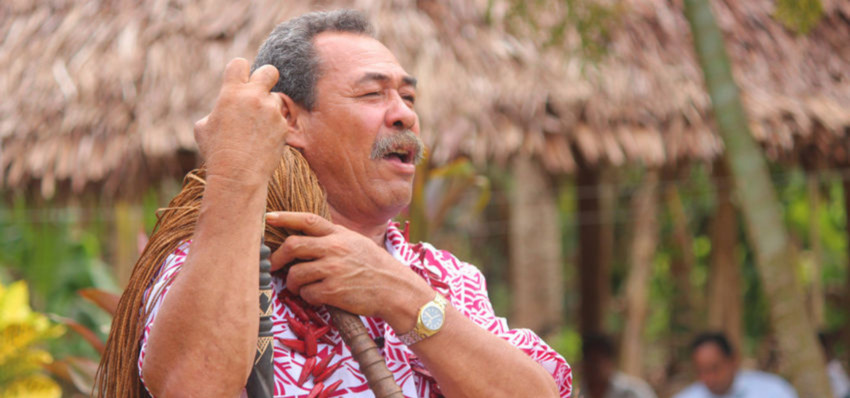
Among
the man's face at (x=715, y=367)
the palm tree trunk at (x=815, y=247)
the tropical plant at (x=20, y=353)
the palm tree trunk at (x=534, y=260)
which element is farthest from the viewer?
the palm tree trunk at (x=815, y=247)

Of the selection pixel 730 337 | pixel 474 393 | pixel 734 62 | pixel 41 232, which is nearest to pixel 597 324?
pixel 730 337

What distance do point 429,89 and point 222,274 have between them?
11.6ft

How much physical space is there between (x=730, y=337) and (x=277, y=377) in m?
7.57

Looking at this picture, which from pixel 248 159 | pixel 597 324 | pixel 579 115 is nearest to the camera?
pixel 248 159

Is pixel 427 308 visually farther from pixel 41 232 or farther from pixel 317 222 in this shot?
pixel 41 232

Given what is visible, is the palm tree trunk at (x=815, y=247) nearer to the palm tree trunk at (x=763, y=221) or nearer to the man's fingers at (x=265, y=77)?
the palm tree trunk at (x=763, y=221)

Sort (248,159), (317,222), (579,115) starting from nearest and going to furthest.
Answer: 1. (248,159)
2. (317,222)
3. (579,115)

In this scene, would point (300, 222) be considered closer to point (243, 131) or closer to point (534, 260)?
point (243, 131)

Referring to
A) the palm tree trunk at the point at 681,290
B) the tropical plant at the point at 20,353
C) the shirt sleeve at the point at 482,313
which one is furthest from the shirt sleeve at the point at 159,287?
the palm tree trunk at the point at 681,290

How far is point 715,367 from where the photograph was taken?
591 cm

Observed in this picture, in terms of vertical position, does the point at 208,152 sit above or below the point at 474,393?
above

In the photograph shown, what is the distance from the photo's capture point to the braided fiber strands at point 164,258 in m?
1.57

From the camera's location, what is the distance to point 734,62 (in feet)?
18.5

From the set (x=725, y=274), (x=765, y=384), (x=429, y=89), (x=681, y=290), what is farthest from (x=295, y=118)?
(x=681, y=290)
